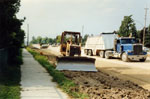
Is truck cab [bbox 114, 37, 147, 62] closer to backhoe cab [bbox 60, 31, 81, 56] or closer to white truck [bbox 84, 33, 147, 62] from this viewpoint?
white truck [bbox 84, 33, 147, 62]

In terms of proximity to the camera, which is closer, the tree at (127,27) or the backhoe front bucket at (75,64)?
the backhoe front bucket at (75,64)

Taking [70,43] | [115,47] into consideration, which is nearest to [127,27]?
[115,47]

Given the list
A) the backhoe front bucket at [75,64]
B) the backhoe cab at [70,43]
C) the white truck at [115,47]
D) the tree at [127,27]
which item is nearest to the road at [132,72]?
the backhoe front bucket at [75,64]

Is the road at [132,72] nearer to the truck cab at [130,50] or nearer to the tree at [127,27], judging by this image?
the truck cab at [130,50]

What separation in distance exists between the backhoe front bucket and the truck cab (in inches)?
377

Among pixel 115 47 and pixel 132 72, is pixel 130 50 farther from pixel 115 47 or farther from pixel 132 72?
pixel 132 72

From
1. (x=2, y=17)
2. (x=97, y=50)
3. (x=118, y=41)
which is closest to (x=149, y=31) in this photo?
(x=97, y=50)

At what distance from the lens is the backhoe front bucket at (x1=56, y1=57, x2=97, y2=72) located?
14484 millimetres

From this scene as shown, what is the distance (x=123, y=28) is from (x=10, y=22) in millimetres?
56283

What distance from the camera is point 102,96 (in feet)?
24.2

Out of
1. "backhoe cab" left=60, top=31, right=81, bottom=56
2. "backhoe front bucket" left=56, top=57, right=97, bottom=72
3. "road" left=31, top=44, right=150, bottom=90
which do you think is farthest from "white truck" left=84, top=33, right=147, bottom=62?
"backhoe front bucket" left=56, top=57, right=97, bottom=72

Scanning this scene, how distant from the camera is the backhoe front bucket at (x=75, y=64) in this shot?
14484 mm

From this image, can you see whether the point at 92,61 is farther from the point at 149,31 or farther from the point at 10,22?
the point at 149,31

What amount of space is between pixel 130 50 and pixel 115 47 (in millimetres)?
2776
